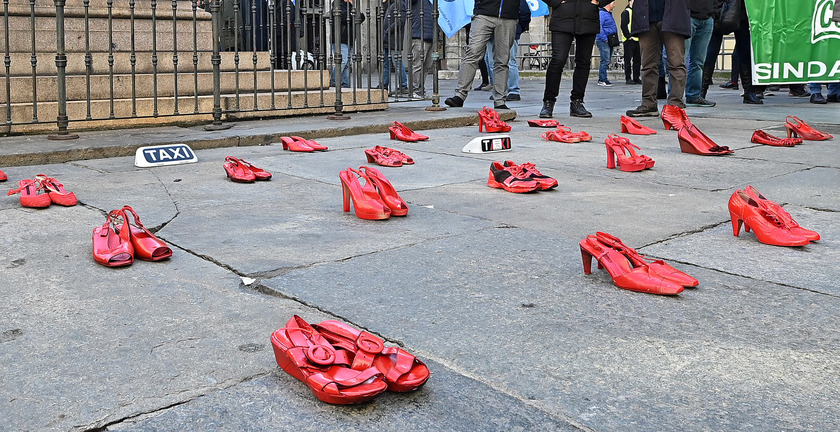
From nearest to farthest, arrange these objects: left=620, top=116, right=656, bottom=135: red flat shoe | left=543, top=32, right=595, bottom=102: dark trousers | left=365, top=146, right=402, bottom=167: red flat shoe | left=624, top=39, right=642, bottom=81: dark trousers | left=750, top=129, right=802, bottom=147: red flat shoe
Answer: left=365, top=146, right=402, bottom=167: red flat shoe
left=750, top=129, right=802, bottom=147: red flat shoe
left=620, top=116, right=656, bottom=135: red flat shoe
left=543, top=32, right=595, bottom=102: dark trousers
left=624, top=39, right=642, bottom=81: dark trousers

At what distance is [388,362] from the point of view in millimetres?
2111

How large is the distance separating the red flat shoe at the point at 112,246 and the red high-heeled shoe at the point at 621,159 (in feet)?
11.1

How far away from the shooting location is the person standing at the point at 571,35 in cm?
934

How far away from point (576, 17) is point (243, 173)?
17.3ft

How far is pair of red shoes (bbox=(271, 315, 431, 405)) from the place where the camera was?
6.59 feet

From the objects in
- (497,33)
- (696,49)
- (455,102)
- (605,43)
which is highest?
(605,43)

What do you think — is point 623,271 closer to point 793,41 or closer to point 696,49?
point 696,49

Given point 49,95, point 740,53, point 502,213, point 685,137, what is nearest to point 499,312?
point 502,213

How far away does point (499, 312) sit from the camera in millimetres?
2727

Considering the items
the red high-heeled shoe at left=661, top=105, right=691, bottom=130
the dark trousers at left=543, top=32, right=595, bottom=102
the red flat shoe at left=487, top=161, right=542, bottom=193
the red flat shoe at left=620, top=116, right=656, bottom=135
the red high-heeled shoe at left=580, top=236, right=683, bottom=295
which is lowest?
the red high-heeled shoe at left=580, top=236, right=683, bottom=295

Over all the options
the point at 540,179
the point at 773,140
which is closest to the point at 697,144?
the point at 773,140

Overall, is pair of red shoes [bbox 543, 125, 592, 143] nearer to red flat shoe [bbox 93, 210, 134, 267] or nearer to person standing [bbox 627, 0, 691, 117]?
person standing [bbox 627, 0, 691, 117]

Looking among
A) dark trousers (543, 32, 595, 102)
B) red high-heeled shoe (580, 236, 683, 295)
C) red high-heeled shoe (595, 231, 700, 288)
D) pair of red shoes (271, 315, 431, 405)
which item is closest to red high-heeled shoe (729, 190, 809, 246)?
red high-heeled shoe (595, 231, 700, 288)

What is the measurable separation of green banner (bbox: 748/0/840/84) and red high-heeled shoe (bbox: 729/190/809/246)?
8284mm
